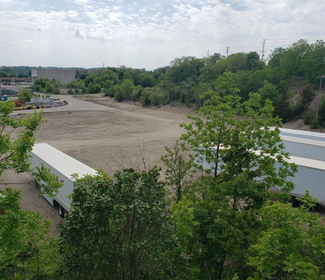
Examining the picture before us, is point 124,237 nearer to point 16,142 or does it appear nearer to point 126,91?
point 16,142

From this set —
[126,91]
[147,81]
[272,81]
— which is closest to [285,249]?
[272,81]

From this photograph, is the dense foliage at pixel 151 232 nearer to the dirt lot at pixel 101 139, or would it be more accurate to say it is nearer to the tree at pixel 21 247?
the tree at pixel 21 247

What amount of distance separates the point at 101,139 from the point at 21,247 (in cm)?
2865

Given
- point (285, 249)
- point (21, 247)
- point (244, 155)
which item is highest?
point (244, 155)

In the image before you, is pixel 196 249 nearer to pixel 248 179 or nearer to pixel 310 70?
pixel 248 179

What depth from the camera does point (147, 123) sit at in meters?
44.5

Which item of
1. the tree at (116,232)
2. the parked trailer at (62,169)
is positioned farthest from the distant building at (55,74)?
the tree at (116,232)

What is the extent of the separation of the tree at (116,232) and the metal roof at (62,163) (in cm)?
812

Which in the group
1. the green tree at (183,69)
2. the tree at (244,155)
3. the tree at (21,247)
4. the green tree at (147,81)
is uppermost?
the green tree at (183,69)

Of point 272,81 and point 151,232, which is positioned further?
point 272,81

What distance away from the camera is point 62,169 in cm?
1482

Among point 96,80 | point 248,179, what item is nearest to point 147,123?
point 248,179

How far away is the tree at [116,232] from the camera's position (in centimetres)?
508

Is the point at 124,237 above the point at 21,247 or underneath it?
above
